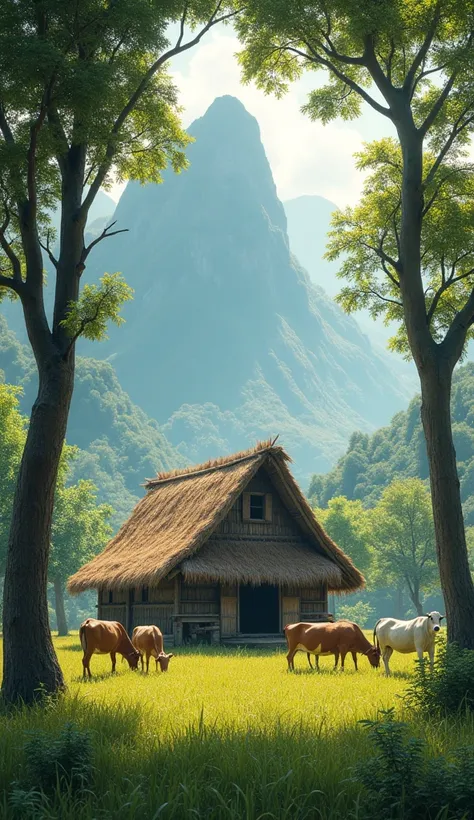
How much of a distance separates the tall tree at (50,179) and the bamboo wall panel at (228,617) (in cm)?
1539

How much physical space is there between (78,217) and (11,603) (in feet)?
20.3

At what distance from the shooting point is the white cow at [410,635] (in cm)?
1537

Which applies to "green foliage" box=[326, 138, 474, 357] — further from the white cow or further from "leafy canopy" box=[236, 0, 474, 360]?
the white cow

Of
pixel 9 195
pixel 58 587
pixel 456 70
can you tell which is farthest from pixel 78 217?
pixel 58 587

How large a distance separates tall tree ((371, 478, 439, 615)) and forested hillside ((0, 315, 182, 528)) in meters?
88.7

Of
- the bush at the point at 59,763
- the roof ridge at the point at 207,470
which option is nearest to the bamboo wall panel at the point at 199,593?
the roof ridge at the point at 207,470

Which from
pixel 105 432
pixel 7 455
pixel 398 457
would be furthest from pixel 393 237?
pixel 105 432

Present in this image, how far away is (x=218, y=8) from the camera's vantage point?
52.1 feet

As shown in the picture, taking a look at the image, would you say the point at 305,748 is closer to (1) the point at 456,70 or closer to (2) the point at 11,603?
(2) the point at 11,603

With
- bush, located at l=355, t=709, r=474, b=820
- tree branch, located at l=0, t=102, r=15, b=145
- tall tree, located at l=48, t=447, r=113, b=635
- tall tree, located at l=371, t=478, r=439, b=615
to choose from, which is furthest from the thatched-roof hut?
tall tree, located at l=371, t=478, r=439, b=615

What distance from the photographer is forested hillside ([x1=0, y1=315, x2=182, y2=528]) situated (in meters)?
157

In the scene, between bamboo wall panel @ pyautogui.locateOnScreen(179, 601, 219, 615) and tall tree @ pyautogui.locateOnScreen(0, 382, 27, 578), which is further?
tall tree @ pyautogui.locateOnScreen(0, 382, 27, 578)

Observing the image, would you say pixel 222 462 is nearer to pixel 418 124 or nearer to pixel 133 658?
pixel 133 658

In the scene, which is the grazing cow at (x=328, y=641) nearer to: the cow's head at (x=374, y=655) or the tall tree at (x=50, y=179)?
the cow's head at (x=374, y=655)
